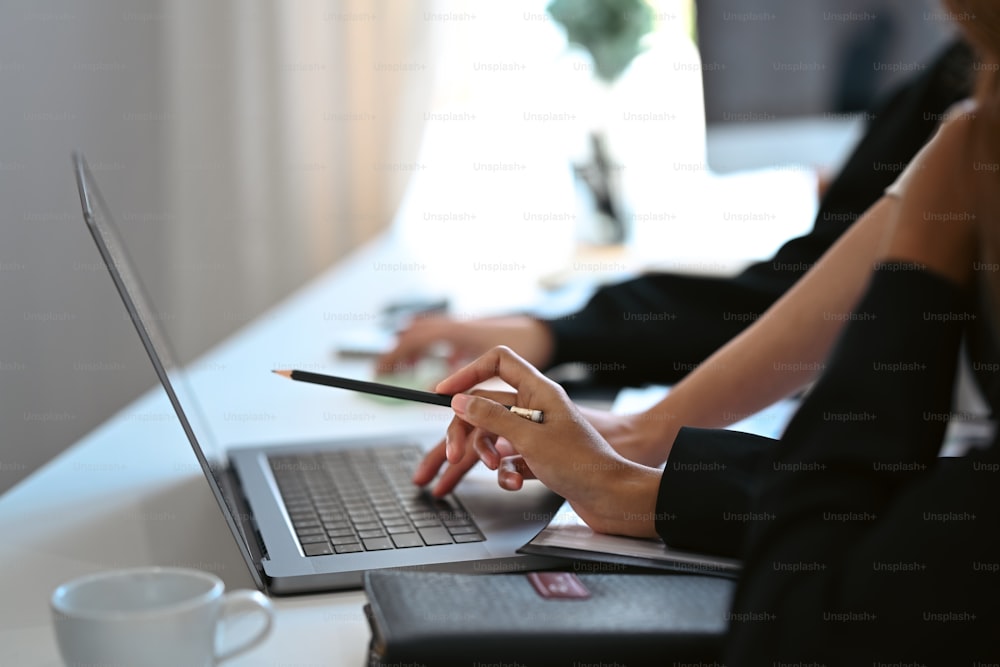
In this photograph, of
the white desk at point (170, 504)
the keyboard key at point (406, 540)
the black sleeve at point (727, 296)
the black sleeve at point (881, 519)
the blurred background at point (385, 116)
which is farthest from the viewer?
the blurred background at point (385, 116)

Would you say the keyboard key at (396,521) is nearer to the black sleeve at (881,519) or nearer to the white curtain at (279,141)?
the black sleeve at (881,519)

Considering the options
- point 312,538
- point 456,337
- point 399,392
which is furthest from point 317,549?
point 456,337

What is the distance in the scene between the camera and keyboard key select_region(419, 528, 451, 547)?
81cm

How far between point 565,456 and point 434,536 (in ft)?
0.39

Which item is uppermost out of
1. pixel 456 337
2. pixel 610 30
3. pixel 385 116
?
pixel 610 30

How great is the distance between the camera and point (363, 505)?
0.90 metres

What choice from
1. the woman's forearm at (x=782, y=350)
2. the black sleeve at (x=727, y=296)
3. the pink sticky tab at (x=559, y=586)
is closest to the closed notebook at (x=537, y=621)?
the pink sticky tab at (x=559, y=586)

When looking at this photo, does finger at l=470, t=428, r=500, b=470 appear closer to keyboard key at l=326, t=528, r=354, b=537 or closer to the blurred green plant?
keyboard key at l=326, t=528, r=354, b=537

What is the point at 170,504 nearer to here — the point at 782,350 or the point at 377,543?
the point at 377,543

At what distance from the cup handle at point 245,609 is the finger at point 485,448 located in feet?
0.95

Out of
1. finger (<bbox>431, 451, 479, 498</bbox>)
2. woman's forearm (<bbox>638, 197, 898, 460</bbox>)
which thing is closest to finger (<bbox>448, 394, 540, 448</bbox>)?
finger (<bbox>431, 451, 479, 498</bbox>)

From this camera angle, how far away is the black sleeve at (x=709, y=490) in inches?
29.3

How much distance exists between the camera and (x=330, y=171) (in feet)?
10.0

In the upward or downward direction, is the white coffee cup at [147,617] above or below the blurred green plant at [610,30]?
below
